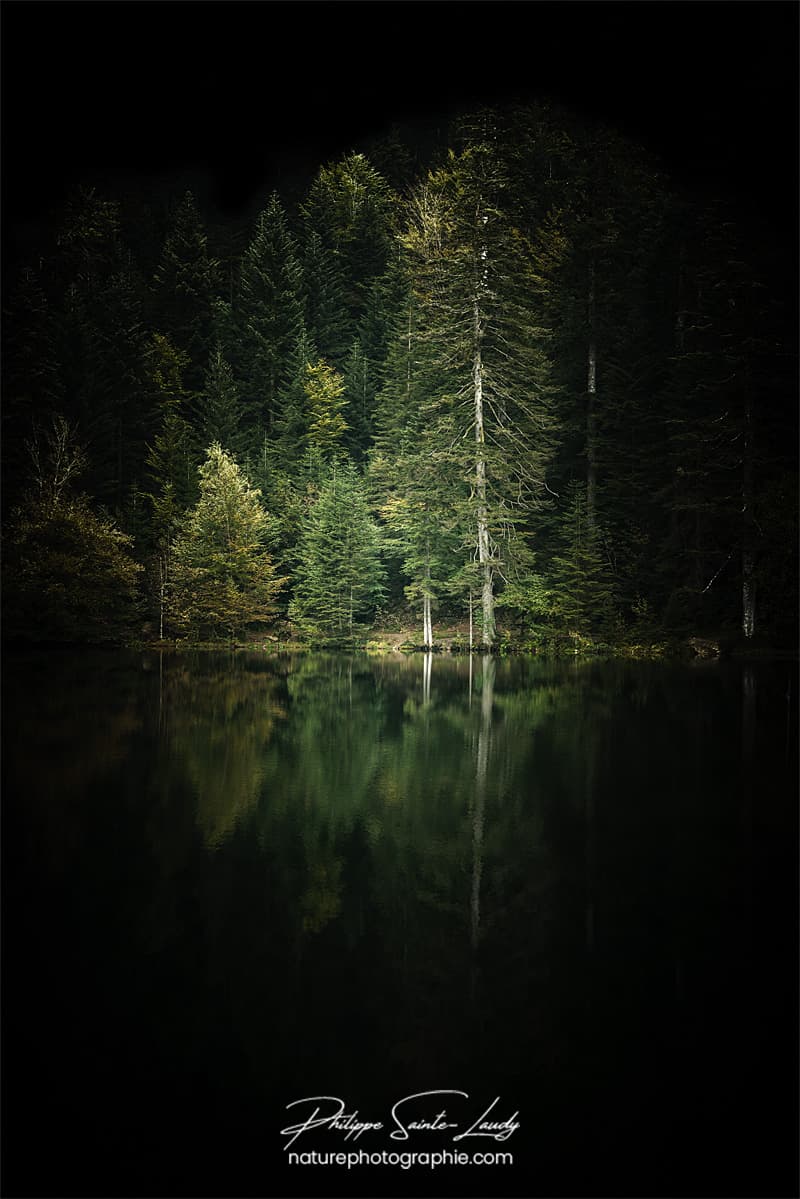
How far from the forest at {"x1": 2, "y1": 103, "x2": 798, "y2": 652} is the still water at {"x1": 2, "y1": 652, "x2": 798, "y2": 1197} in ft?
71.6

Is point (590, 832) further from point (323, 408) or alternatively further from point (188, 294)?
point (188, 294)

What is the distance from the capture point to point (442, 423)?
113ft

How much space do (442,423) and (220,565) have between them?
994 cm

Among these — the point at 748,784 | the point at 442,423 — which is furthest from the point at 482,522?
the point at 748,784

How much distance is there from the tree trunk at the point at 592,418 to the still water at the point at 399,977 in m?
25.9

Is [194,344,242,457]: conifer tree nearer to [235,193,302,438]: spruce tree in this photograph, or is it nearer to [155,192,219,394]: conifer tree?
[235,193,302,438]: spruce tree

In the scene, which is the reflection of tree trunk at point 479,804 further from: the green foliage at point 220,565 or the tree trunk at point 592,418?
the green foliage at point 220,565

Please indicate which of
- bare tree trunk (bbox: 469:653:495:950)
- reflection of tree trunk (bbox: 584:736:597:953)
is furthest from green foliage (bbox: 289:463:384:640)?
reflection of tree trunk (bbox: 584:736:597:953)

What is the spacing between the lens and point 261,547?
1443 inches

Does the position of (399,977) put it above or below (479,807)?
below

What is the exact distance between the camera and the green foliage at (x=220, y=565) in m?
34.3

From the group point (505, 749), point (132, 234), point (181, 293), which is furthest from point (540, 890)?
point (132, 234)

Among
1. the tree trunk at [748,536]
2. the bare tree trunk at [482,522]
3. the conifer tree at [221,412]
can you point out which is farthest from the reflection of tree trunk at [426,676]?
the conifer tree at [221,412]

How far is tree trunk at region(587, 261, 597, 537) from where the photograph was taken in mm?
33875
